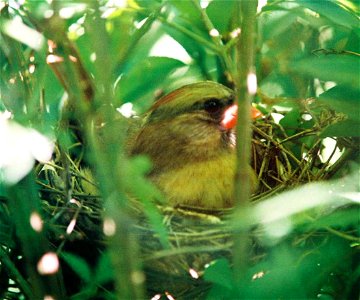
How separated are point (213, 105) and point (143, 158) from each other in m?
1.64

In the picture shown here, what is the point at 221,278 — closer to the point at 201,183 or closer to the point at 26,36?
the point at 26,36

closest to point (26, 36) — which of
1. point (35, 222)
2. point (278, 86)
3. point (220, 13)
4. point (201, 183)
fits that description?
point (35, 222)

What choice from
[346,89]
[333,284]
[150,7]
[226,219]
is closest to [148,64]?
[150,7]

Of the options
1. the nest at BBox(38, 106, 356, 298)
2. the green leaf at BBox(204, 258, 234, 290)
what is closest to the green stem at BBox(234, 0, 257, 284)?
the green leaf at BBox(204, 258, 234, 290)

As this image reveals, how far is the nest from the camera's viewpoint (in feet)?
5.72

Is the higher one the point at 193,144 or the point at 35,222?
the point at 193,144

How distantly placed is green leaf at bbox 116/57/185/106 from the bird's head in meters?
0.53

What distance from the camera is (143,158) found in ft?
2.92

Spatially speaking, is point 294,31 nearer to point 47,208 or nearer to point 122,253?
point 47,208

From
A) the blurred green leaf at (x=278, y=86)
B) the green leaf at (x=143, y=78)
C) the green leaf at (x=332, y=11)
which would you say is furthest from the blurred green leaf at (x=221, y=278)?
the blurred green leaf at (x=278, y=86)

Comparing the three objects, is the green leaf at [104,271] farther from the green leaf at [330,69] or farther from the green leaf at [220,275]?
the green leaf at [330,69]

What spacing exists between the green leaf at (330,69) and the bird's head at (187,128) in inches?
54.1

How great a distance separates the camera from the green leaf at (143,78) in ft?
5.61

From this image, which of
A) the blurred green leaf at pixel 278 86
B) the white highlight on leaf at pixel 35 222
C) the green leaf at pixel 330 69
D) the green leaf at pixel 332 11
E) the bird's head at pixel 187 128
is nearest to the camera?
the green leaf at pixel 330 69
